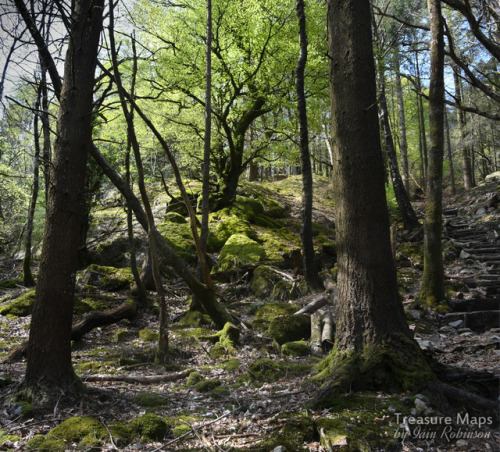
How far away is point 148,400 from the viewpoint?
12.1 feet

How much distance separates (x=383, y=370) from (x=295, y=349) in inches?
92.4

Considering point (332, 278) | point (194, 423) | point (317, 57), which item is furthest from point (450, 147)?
point (194, 423)

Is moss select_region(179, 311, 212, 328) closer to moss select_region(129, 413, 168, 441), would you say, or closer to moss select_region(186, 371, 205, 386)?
moss select_region(186, 371, 205, 386)

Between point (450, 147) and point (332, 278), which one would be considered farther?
point (450, 147)

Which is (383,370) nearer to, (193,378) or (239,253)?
(193,378)

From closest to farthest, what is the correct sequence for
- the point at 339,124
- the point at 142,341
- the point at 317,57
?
the point at 339,124, the point at 142,341, the point at 317,57

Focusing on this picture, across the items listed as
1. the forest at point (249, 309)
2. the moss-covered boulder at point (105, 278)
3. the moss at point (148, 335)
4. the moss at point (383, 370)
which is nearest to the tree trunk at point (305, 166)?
the forest at point (249, 309)

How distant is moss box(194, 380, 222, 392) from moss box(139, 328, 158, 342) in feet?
9.15

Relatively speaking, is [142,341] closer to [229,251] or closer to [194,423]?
[194,423]

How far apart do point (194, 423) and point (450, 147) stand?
86.3 feet

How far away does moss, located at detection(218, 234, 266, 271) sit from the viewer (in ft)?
35.6

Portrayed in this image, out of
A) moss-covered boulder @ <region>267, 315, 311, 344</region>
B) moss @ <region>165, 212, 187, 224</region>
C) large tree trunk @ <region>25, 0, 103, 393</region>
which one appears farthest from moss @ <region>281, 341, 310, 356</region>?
moss @ <region>165, 212, 187, 224</region>

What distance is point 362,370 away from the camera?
3.12 metres

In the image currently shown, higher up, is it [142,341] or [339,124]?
[339,124]
